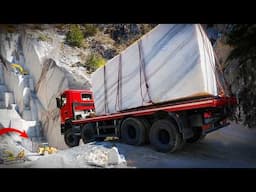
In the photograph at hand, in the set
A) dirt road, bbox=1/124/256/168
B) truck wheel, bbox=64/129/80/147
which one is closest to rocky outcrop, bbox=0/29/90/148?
truck wheel, bbox=64/129/80/147

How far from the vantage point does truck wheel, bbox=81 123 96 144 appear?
30.9 ft

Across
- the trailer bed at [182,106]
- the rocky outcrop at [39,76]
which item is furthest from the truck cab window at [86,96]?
the rocky outcrop at [39,76]

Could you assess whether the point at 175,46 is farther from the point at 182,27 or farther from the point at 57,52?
the point at 57,52

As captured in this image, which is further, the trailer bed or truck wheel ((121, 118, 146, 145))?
truck wheel ((121, 118, 146, 145))

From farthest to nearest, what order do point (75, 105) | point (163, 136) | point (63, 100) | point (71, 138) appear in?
point (63, 100) < point (71, 138) < point (75, 105) < point (163, 136)

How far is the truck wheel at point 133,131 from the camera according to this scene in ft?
24.2

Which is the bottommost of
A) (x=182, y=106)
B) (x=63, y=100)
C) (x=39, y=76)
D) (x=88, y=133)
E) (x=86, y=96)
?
(x=88, y=133)

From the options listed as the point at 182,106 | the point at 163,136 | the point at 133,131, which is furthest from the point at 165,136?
the point at 133,131

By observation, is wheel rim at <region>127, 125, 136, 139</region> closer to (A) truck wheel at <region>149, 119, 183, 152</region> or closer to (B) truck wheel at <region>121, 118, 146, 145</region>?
(B) truck wheel at <region>121, 118, 146, 145</region>

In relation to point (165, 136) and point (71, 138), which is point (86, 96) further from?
point (165, 136)

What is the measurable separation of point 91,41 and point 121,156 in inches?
619

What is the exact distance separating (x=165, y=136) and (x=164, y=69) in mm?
1775

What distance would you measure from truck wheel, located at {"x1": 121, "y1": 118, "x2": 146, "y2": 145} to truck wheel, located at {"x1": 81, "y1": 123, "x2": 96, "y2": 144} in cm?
180

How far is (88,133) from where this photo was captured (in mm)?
9648
